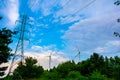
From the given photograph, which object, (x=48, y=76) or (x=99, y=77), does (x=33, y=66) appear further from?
(x=99, y=77)

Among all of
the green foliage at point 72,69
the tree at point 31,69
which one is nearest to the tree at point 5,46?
the green foliage at point 72,69

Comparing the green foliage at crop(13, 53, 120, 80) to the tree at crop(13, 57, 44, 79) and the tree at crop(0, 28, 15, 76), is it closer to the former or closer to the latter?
the tree at crop(13, 57, 44, 79)

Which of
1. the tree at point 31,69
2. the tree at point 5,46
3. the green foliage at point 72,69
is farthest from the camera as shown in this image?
the tree at point 31,69

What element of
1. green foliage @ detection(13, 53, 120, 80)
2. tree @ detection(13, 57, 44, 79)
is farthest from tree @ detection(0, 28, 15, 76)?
tree @ detection(13, 57, 44, 79)

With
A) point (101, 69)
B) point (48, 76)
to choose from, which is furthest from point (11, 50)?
point (101, 69)

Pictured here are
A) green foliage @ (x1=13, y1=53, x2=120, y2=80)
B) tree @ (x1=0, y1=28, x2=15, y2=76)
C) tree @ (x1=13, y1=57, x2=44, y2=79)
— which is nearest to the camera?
tree @ (x1=0, y1=28, x2=15, y2=76)

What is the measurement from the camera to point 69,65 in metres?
146

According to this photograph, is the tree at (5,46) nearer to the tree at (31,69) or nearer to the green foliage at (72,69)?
the green foliage at (72,69)

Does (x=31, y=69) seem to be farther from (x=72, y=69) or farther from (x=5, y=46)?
(x=5, y=46)

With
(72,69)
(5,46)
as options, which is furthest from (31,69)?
(5,46)

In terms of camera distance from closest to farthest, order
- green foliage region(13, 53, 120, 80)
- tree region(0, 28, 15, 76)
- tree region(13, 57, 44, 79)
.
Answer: tree region(0, 28, 15, 76) < green foliage region(13, 53, 120, 80) < tree region(13, 57, 44, 79)

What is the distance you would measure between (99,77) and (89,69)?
160 ft

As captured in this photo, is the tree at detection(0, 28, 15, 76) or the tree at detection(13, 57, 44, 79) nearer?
the tree at detection(0, 28, 15, 76)

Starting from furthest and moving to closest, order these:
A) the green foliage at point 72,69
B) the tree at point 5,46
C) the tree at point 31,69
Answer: the tree at point 31,69 < the green foliage at point 72,69 < the tree at point 5,46
